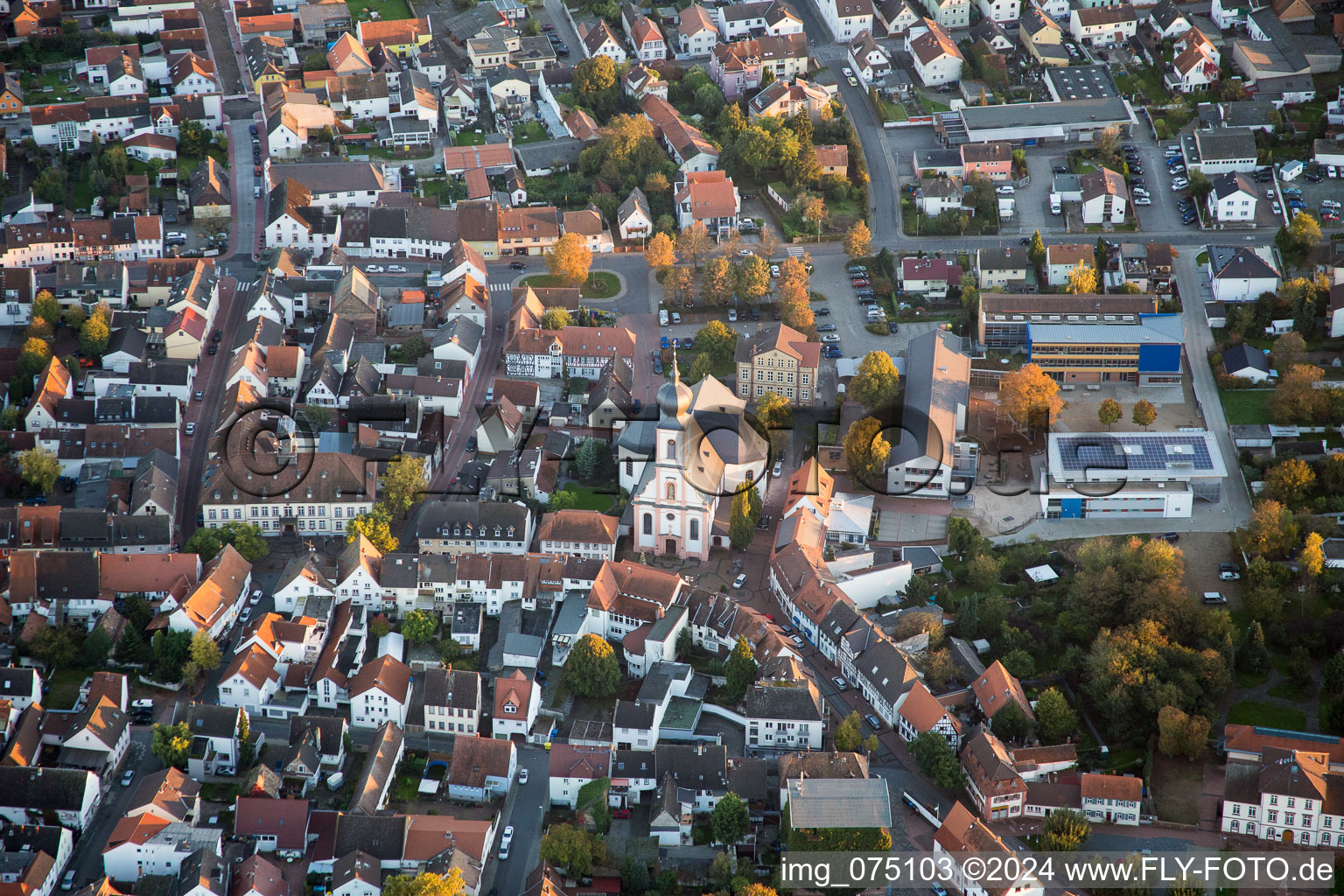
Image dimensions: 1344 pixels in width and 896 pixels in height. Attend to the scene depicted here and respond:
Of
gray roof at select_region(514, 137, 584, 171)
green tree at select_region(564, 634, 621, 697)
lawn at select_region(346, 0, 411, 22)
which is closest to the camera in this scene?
green tree at select_region(564, 634, 621, 697)

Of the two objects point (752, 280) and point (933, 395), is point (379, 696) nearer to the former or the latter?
point (933, 395)

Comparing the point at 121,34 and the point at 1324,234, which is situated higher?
the point at 121,34

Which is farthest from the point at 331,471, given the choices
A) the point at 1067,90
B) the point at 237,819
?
the point at 1067,90

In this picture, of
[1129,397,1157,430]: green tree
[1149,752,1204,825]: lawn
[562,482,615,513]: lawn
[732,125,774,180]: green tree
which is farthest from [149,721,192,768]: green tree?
[732,125,774,180]: green tree

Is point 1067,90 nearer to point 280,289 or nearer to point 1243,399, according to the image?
Answer: point 1243,399

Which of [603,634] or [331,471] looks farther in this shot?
[331,471]

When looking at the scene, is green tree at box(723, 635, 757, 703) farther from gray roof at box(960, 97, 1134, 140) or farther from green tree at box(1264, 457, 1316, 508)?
gray roof at box(960, 97, 1134, 140)
